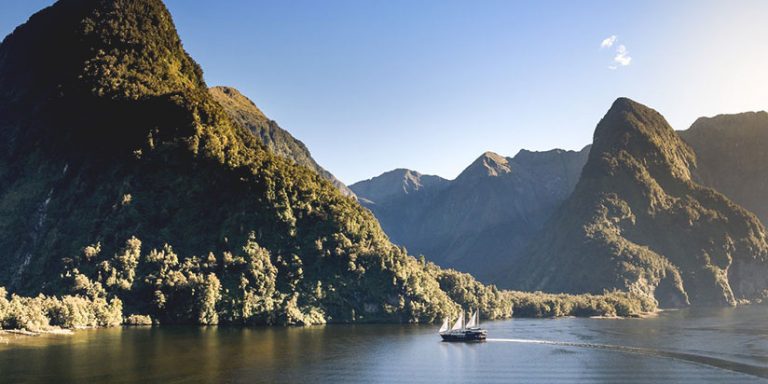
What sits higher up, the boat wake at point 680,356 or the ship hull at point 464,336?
the ship hull at point 464,336

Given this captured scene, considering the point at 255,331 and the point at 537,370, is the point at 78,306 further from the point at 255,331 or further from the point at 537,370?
the point at 537,370

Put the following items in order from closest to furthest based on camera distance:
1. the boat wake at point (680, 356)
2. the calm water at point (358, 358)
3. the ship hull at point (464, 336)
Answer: the calm water at point (358, 358), the boat wake at point (680, 356), the ship hull at point (464, 336)

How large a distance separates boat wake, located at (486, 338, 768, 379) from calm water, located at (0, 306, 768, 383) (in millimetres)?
219

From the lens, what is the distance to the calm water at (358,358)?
352ft

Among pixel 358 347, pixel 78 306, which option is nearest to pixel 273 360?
pixel 358 347

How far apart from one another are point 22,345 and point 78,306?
44440mm

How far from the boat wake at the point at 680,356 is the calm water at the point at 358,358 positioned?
0.72 feet

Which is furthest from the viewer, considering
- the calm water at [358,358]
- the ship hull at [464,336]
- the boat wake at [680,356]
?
the ship hull at [464,336]

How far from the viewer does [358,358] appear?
13150 cm

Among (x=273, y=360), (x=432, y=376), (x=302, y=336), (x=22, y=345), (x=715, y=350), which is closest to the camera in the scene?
(x=432, y=376)

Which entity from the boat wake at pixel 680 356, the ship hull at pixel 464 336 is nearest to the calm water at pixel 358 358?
the boat wake at pixel 680 356

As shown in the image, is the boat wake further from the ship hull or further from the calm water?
the ship hull

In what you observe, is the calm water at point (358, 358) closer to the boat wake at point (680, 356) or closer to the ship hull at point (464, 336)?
the boat wake at point (680, 356)

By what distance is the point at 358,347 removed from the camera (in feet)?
488
